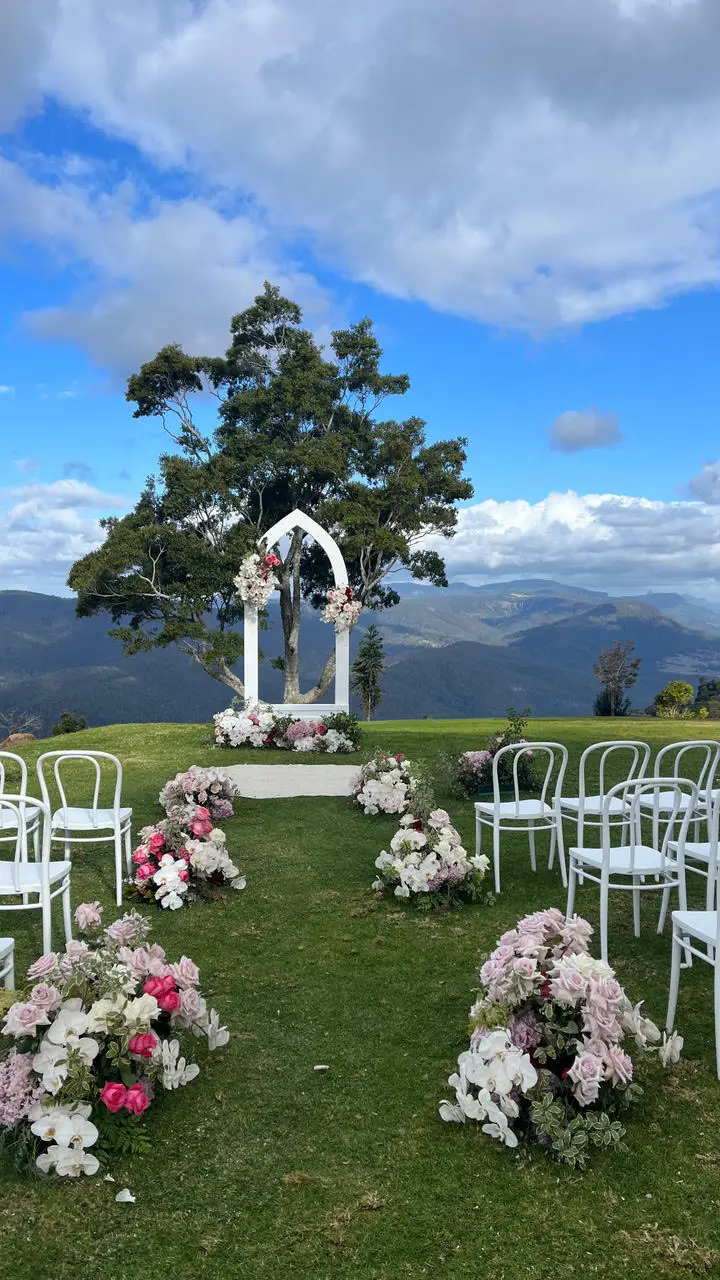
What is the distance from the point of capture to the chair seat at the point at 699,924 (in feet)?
10.1

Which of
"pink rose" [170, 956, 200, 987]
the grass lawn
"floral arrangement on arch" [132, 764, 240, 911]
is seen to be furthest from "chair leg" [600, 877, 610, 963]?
"floral arrangement on arch" [132, 764, 240, 911]

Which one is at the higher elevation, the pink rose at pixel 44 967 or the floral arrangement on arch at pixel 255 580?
the floral arrangement on arch at pixel 255 580

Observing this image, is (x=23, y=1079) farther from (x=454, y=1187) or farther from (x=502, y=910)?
(x=502, y=910)

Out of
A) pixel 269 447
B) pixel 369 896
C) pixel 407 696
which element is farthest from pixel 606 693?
pixel 407 696

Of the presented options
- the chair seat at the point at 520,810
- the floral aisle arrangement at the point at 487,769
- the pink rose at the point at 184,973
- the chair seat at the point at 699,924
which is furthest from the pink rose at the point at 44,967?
the floral aisle arrangement at the point at 487,769

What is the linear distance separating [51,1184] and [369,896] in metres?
2.99

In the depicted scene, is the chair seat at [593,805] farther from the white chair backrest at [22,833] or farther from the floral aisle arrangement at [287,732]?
the floral aisle arrangement at [287,732]

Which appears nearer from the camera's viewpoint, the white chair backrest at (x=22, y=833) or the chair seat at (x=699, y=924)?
the chair seat at (x=699, y=924)

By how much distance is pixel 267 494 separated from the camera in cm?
2297

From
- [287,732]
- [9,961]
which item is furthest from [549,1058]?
[287,732]

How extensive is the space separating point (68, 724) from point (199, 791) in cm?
1298

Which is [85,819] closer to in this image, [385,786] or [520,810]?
[520,810]

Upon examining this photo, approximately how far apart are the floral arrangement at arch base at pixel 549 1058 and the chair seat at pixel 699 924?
1.42 feet

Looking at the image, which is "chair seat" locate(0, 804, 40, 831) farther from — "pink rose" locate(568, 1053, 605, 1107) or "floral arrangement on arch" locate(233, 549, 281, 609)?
"floral arrangement on arch" locate(233, 549, 281, 609)
